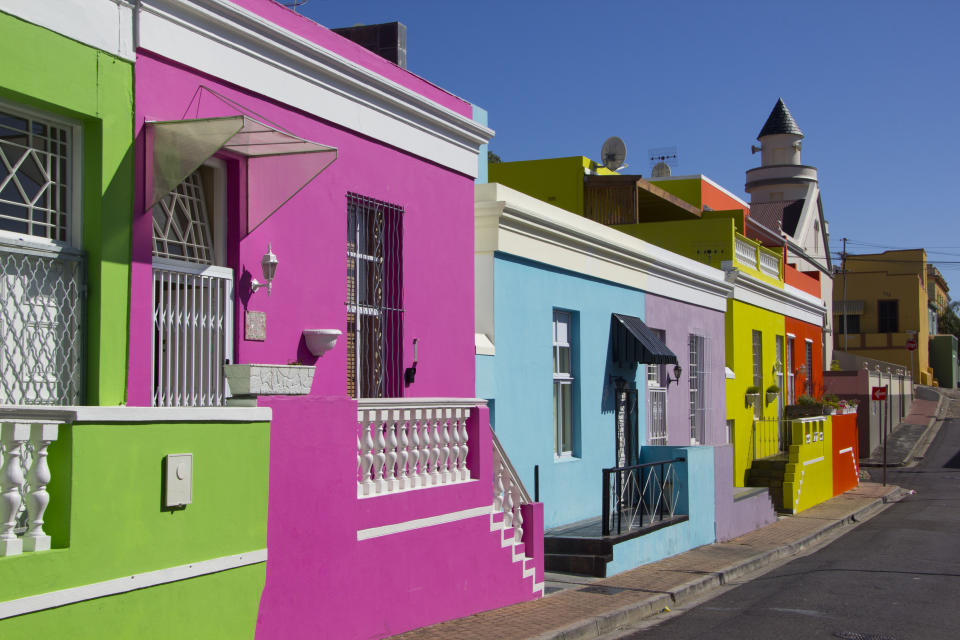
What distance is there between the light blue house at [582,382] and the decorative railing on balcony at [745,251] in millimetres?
5582

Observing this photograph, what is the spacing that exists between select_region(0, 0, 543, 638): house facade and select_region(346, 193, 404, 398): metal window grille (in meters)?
0.02

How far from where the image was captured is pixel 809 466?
23.2 m

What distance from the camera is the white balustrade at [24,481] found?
5227mm

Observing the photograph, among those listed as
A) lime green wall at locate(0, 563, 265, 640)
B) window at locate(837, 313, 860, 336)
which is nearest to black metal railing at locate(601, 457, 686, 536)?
lime green wall at locate(0, 563, 265, 640)

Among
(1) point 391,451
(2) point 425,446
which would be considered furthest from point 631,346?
(1) point 391,451

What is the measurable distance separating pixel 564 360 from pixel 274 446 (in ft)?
25.9

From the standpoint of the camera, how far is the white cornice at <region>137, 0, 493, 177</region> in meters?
7.57

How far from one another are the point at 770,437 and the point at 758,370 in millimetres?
1711

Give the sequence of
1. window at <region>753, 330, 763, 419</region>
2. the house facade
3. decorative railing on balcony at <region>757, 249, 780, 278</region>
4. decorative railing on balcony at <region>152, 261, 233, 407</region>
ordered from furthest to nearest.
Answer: decorative railing on balcony at <region>757, 249, 780, 278</region> < window at <region>753, 330, 763, 419</region> < decorative railing on balcony at <region>152, 261, 233, 407</region> < the house facade

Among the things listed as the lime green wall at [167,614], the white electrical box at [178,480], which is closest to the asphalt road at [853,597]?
the lime green wall at [167,614]

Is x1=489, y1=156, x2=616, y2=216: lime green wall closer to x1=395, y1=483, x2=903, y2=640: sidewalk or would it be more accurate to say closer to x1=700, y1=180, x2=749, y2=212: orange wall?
x1=700, y1=180, x2=749, y2=212: orange wall

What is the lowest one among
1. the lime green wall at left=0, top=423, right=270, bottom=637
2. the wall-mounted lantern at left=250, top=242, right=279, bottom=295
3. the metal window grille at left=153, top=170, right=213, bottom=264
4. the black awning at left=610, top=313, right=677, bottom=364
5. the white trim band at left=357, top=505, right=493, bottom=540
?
the white trim band at left=357, top=505, right=493, bottom=540

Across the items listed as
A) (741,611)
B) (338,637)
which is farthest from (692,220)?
(338,637)

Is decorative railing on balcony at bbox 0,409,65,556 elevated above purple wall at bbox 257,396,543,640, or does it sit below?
above
